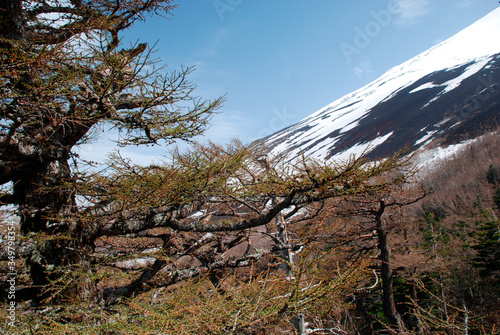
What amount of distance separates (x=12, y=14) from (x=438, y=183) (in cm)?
7575

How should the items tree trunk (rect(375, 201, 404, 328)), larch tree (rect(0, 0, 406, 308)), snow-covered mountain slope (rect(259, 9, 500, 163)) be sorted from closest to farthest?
larch tree (rect(0, 0, 406, 308)), tree trunk (rect(375, 201, 404, 328)), snow-covered mountain slope (rect(259, 9, 500, 163))

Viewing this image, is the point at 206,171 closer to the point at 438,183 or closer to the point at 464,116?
the point at 438,183

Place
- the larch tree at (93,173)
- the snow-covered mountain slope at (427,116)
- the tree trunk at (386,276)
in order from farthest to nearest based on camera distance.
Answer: the snow-covered mountain slope at (427,116) → the tree trunk at (386,276) → the larch tree at (93,173)

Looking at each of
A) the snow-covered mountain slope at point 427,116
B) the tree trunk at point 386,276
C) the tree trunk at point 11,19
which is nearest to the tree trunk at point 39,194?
the tree trunk at point 11,19

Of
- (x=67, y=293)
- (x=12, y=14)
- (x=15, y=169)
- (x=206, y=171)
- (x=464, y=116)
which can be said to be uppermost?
(x=12, y=14)

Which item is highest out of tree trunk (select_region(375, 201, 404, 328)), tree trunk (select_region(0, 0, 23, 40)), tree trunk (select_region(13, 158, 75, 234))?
tree trunk (select_region(0, 0, 23, 40))

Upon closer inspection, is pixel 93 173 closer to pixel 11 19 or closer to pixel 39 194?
pixel 39 194

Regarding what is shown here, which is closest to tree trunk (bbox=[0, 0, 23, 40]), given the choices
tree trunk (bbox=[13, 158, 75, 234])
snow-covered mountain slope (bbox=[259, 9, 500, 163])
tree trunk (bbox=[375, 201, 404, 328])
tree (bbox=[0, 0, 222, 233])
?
tree (bbox=[0, 0, 222, 233])

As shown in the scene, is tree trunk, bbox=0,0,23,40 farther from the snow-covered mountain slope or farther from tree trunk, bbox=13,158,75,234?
the snow-covered mountain slope

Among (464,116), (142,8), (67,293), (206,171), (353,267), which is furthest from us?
(464,116)

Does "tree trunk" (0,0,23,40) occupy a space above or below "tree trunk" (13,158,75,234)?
above

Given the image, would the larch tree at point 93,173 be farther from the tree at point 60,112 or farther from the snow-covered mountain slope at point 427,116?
the snow-covered mountain slope at point 427,116

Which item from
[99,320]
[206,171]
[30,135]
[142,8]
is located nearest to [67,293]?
[99,320]

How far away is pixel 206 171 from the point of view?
3.82m
